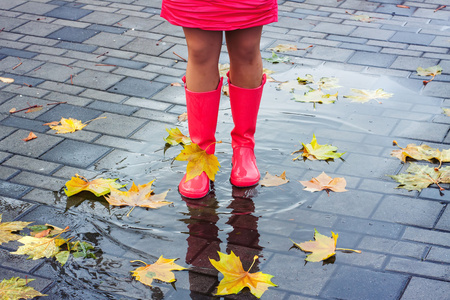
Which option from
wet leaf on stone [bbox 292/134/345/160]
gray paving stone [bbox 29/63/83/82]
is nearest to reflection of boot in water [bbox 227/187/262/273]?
wet leaf on stone [bbox 292/134/345/160]

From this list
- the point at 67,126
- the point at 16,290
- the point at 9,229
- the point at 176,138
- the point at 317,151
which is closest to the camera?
the point at 16,290

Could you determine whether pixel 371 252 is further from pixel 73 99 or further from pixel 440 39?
pixel 440 39

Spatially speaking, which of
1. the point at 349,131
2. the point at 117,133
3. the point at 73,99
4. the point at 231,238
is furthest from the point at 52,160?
the point at 349,131

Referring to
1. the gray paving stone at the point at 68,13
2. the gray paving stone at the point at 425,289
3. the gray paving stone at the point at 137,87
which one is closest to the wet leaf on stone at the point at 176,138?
the gray paving stone at the point at 137,87

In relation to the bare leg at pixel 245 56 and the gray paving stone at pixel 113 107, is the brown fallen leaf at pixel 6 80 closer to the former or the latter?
the gray paving stone at pixel 113 107

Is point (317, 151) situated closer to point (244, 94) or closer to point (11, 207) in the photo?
point (244, 94)

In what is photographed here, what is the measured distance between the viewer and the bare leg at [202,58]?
8.04 feet

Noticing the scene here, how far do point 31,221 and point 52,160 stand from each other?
0.56 meters

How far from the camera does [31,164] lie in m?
2.88

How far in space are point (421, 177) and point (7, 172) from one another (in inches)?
82.0

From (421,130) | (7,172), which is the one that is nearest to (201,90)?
(7,172)

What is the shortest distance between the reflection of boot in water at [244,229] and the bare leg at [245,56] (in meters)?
0.53

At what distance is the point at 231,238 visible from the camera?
7.66ft

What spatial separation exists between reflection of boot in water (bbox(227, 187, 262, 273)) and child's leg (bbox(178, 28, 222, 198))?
18cm
